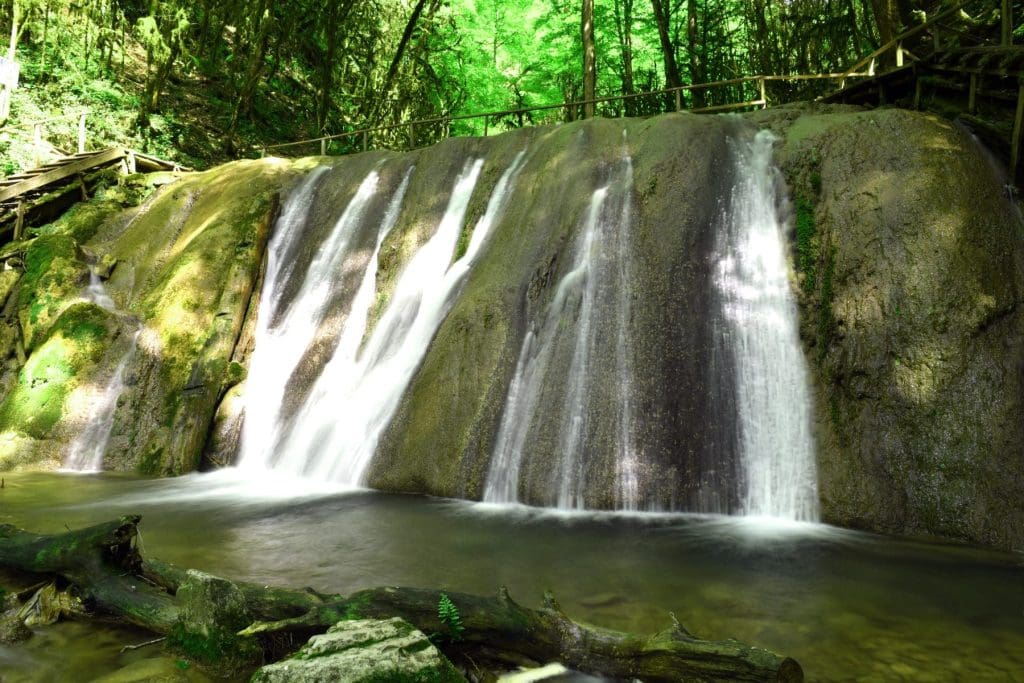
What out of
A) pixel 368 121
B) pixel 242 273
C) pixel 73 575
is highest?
pixel 368 121

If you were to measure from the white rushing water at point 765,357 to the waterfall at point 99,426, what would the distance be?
322 inches

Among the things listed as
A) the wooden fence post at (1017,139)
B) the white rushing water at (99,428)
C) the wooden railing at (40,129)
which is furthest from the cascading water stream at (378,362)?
the wooden railing at (40,129)

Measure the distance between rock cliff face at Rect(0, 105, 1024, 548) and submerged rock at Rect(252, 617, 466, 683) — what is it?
4.07 meters

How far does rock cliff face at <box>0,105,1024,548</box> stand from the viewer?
6246mm

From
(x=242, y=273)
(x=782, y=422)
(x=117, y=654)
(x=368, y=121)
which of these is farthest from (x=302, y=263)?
(x=368, y=121)

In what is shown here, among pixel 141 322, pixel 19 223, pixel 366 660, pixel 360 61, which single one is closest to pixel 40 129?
pixel 19 223

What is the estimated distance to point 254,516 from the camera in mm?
6617

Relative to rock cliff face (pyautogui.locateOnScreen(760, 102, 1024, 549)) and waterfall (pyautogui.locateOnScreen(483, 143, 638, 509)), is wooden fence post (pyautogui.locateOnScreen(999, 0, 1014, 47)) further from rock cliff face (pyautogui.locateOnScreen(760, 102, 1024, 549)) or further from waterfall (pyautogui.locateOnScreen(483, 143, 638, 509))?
waterfall (pyautogui.locateOnScreen(483, 143, 638, 509))

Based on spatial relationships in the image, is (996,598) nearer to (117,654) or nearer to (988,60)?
(117,654)

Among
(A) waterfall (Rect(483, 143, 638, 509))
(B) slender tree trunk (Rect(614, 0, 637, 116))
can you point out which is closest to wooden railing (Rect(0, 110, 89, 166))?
(A) waterfall (Rect(483, 143, 638, 509))

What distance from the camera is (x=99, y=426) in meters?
9.62

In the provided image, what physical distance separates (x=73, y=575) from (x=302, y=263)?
8086 millimetres

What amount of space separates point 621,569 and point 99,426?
7979mm

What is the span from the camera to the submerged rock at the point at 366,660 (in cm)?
257
